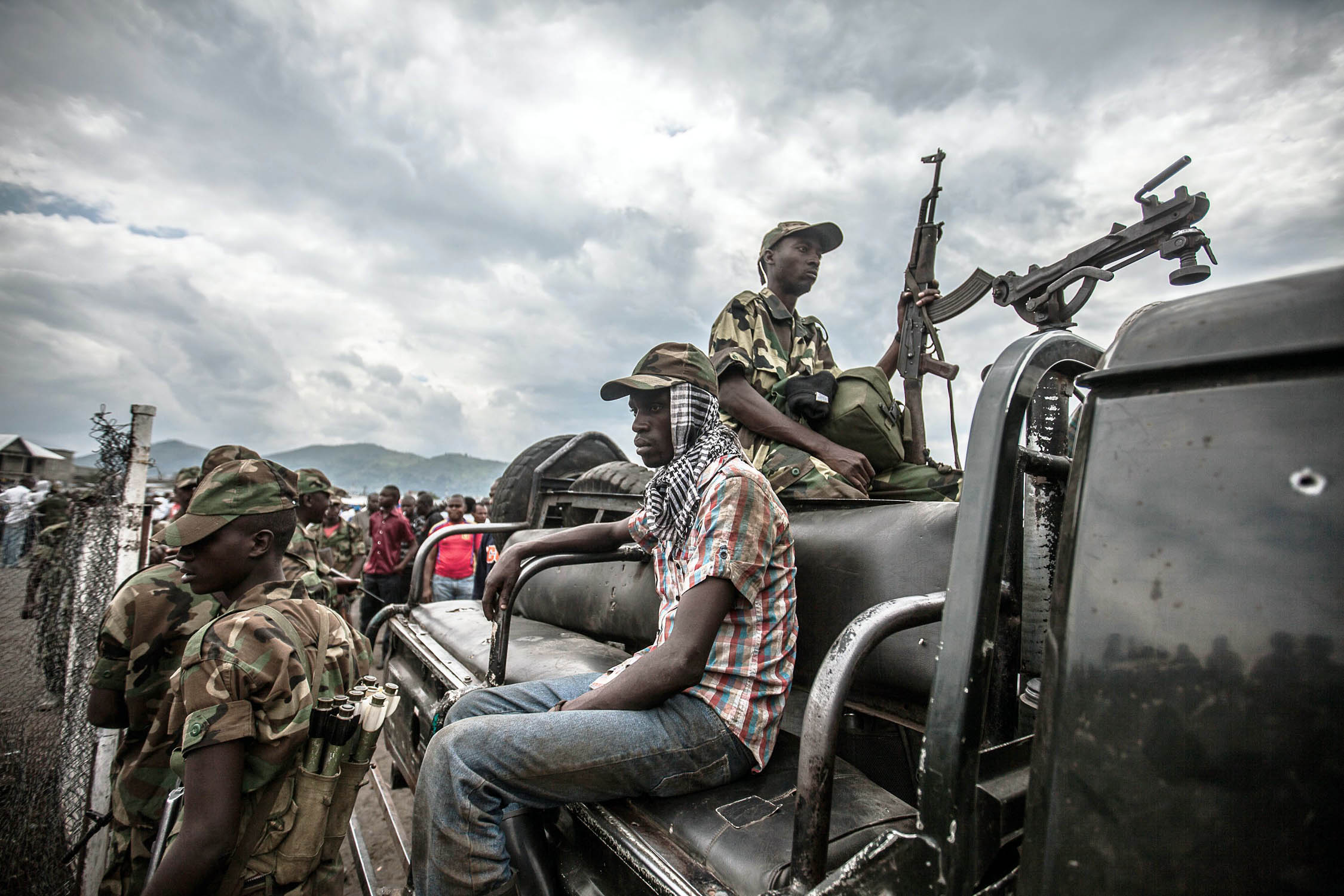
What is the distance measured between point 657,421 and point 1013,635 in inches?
50.5

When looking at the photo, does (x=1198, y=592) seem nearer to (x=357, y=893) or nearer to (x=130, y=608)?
(x=130, y=608)

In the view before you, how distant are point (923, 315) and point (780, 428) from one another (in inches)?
63.6

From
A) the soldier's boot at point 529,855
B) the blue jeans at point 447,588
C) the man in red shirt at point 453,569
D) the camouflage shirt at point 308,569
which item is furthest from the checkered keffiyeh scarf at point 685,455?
the blue jeans at point 447,588

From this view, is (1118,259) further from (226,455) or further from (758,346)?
(226,455)

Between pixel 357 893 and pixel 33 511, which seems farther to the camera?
pixel 33 511

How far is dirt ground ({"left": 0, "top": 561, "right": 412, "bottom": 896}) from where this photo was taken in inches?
104

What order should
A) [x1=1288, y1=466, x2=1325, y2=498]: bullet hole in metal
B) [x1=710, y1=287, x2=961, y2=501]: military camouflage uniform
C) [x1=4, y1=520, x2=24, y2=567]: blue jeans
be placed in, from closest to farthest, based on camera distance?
[x1=1288, y1=466, x2=1325, y2=498]: bullet hole in metal < [x1=710, y1=287, x2=961, y2=501]: military camouflage uniform < [x1=4, y1=520, x2=24, y2=567]: blue jeans

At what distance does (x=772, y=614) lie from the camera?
5.69 ft

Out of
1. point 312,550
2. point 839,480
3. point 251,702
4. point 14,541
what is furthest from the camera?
point 14,541

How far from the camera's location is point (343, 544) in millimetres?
8734

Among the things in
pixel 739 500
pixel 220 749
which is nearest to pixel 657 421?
pixel 739 500

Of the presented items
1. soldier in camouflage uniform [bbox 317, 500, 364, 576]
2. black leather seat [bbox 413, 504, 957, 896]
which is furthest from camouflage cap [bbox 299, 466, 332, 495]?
soldier in camouflage uniform [bbox 317, 500, 364, 576]

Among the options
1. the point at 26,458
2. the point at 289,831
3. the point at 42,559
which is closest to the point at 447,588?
the point at 42,559

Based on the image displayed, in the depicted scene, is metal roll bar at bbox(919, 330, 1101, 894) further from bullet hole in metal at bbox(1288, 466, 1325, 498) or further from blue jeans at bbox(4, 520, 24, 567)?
blue jeans at bbox(4, 520, 24, 567)
